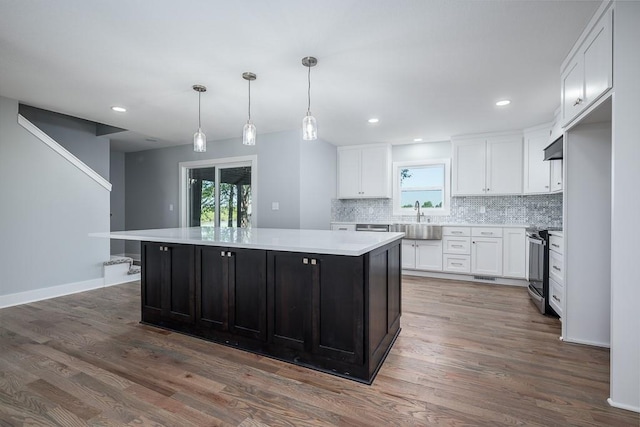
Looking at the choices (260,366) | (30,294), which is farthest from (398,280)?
(30,294)

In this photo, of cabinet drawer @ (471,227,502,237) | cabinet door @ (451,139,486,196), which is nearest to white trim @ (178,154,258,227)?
cabinet door @ (451,139,486,196)

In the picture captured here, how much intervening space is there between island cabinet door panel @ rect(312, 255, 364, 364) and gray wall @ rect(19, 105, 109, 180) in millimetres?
4908

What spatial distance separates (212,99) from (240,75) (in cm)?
79

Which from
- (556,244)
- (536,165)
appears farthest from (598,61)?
(536,165)

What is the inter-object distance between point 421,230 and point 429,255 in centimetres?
43

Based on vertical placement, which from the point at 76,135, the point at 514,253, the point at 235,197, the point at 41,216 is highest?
the point at 76,135

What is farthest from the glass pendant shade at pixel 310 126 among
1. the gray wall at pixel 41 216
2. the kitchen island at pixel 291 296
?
the gray wall at pixel 41 216

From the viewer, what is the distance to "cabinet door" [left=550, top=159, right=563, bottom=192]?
369 centimetres

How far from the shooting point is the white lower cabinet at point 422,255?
16.3ft

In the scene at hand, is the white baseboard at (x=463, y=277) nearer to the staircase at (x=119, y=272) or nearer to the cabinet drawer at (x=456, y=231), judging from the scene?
the cabinet drawer at (x=456, y=231)

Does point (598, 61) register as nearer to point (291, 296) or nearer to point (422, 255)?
point (291, 296)

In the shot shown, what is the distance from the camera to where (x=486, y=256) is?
465cm

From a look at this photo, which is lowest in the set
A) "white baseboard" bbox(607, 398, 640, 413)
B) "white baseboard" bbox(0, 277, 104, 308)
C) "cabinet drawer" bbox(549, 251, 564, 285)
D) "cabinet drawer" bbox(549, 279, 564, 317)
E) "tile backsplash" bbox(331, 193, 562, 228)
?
"white baseboard" bbox(607, 398, 640, 413)

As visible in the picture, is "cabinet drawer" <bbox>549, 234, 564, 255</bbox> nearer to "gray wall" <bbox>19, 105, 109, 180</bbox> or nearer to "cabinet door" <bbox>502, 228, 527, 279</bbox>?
"cabinet door" <bbox>502, 228, 527, 279</bbox>
